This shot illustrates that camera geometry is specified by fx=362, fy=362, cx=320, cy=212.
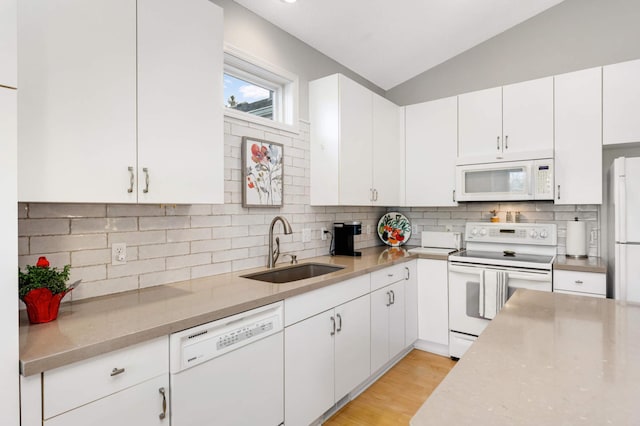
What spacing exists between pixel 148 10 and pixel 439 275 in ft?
9.35

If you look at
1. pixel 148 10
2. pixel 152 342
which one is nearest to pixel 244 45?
pixel 148 10

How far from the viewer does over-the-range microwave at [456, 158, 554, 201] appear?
2.95m

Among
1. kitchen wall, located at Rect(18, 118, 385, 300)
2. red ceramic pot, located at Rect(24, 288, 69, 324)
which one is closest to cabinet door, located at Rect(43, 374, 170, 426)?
red ceramic pot, located at Rect(24, 288, 69, 324)

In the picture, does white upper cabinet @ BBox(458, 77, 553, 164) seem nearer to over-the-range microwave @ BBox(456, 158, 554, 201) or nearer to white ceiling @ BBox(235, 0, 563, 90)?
over-the-range microwave @ BBox(456, 158, 554, 201)

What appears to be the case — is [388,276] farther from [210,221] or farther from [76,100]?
[76,100]

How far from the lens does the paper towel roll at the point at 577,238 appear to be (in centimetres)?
301

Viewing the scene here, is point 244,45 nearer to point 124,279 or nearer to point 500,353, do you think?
point 124,279

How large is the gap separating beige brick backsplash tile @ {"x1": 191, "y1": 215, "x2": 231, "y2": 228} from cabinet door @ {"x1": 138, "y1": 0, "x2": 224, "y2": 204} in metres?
0.37

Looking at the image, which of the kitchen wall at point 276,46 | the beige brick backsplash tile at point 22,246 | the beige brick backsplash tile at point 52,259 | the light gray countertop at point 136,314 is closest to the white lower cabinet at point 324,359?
the light gray countertop at point 136,314

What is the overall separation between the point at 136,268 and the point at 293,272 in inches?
44.4

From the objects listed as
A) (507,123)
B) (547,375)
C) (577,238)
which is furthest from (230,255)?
(577,238)

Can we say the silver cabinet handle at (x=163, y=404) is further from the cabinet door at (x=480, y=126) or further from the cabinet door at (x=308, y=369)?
the cabinet door at (x=480, y=126)

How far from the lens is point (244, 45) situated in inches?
96.6

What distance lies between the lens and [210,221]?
227cm
